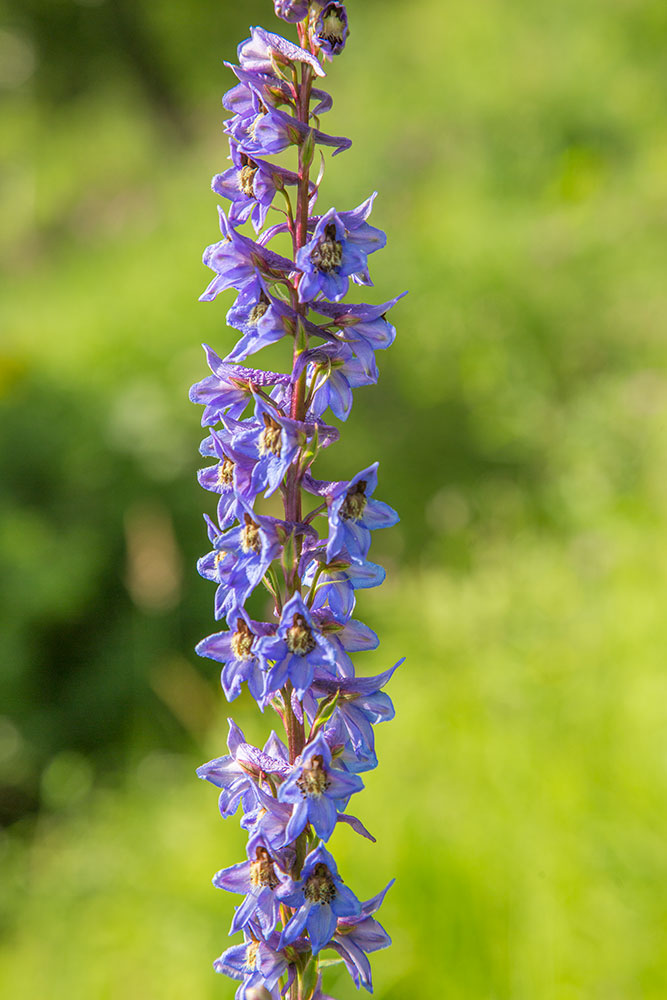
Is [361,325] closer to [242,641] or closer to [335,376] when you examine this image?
[335,376]

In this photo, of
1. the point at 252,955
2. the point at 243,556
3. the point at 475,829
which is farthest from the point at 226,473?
the point at 475,829

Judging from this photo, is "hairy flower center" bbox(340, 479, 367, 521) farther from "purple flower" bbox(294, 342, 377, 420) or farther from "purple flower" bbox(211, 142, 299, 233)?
"purple flower" bbox(211, 142, 299, 233)

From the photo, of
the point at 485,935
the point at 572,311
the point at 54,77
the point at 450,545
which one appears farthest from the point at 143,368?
the point at 54,77

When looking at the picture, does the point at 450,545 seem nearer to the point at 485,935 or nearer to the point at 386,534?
the point at 386,534

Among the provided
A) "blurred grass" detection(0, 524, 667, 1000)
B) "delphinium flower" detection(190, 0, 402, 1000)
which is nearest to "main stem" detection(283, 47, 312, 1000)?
"delphinium flower" detection(190, 0, 402, 1000)

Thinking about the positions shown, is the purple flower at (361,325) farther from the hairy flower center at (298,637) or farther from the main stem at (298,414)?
the hairy flower center at (298,637)

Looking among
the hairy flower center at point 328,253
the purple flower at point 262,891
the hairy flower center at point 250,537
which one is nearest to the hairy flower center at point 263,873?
the purple flower at point 262,891
